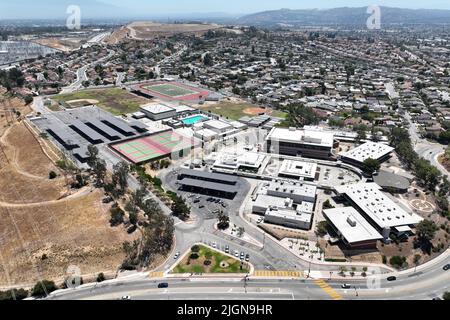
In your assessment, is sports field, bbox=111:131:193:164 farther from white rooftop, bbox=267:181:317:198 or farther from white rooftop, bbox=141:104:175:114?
white rooftop, bbox=267:181:317:198

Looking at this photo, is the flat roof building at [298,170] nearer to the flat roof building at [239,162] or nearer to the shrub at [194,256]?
the flat roof building at [239,162]

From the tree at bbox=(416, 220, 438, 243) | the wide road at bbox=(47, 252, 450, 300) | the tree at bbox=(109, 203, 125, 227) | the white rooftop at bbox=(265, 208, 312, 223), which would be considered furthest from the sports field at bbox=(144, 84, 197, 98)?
the tree at bbox=(416, 220, 438, 243)

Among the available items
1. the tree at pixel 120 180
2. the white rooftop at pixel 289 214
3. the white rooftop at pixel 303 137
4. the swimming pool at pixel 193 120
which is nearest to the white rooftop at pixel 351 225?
the white rooftop at pixel 289 214

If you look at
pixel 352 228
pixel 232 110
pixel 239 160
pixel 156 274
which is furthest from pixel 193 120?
pixel 156 274

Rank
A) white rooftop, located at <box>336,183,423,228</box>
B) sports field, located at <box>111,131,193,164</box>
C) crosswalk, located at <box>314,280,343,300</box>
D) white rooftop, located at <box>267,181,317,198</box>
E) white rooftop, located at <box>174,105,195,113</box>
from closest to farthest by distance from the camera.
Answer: crosswalk, located at <box>314,280,343,300</box> < white rooftop, located at <box>336,183,423,228</box> < white rooftop, located at <box>267,181,317,198</box> < sports field, located at <box>111,131,193,164</box> < white rooftop, located at <box>174,105,195,113</box>

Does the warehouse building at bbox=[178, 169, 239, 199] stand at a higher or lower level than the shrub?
higher

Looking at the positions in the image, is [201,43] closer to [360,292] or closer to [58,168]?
→ [58,168]
